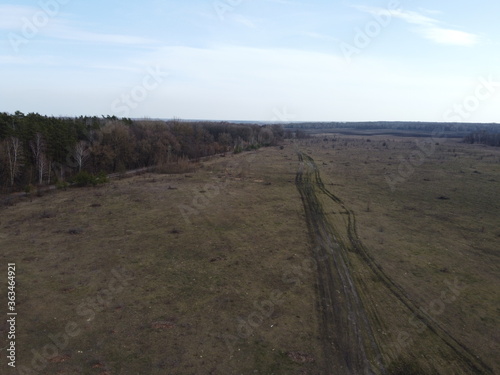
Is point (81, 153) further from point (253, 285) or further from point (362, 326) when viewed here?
point (362, 326)

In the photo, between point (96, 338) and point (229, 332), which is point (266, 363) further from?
point (96, 338)

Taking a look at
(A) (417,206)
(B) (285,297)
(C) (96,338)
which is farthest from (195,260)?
(A) (417,206)

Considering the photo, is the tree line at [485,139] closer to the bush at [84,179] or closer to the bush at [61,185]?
the bush at [84,179]

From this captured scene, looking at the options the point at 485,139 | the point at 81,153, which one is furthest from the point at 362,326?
the point at 485,139

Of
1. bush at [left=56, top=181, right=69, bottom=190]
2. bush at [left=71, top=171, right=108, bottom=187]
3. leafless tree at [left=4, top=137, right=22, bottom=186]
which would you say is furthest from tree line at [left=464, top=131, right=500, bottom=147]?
leafless tree at [left=4, top=137, right=22, bottom=186]

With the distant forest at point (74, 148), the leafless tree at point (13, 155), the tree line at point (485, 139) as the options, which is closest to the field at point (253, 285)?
the leafless tree at point (13, 155)

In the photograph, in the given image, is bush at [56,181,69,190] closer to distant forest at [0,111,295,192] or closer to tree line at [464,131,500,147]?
distant forest at [0,111,295,192]
